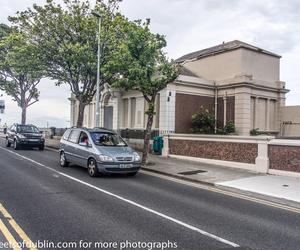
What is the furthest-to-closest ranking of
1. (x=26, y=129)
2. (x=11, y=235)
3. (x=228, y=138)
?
(x=26, y=129) < (x=228, y=138) < (x=11, y=235)

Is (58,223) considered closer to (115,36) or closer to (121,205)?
(121,205)

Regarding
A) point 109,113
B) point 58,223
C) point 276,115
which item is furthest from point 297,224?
point 109,113

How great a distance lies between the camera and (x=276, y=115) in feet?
88.1

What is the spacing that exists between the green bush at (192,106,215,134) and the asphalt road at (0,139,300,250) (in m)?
12.2

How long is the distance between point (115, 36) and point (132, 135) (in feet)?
23.7

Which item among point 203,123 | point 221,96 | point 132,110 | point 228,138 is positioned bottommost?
point 228,138

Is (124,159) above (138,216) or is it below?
above

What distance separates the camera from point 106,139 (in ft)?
46.0

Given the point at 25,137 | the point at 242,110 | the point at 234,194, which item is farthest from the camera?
the point at 242,110

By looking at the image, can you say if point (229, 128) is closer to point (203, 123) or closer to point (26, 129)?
point (203, 123)

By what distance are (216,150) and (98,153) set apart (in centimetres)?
712

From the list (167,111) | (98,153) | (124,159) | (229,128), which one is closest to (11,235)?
(98,153)

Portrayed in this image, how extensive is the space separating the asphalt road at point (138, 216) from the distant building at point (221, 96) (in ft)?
40.3

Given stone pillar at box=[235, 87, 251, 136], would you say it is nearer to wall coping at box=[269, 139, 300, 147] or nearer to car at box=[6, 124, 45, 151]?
wall coping at box=[269, 139, 300, 147]
